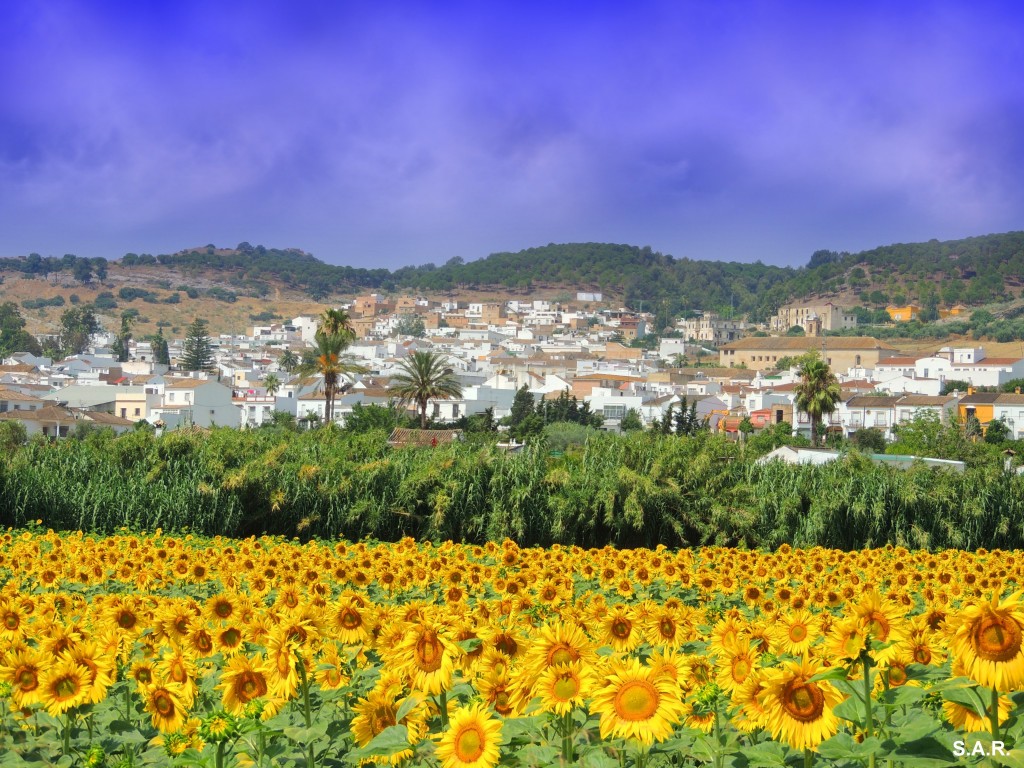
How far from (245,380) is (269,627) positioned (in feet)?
391

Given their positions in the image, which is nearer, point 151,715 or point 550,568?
point 151,715

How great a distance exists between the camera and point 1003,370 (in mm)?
110375

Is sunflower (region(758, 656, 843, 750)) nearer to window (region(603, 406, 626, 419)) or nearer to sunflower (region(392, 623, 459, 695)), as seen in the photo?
sunflower (region(392, 623, 459, 695))

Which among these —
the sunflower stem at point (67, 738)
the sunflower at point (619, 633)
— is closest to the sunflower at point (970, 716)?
the sunflower at point (619, 633)

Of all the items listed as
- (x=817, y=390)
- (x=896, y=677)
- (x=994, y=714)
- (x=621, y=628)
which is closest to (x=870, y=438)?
(x=817, y=390)

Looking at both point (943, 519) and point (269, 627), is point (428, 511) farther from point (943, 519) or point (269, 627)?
point (269, 627)

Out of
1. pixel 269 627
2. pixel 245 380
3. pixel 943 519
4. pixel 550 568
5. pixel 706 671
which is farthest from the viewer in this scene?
pixel 245 380

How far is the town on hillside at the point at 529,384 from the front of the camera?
81000mm

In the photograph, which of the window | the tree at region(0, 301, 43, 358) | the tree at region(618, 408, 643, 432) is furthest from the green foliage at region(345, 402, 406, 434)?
the tree at region(0, 301, 43, 358)

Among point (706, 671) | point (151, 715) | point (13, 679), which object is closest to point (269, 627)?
point (151, 715)

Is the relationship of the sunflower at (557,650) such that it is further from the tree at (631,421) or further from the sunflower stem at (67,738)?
the tree at (631,421)

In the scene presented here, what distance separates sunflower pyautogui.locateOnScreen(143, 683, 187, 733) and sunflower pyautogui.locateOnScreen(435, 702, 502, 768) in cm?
127

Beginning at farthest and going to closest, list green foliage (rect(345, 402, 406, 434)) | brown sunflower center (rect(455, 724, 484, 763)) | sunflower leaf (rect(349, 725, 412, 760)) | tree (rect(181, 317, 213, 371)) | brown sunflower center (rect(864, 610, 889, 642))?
1. tree (rect(181, 317, 213, 371))
2. green foliage (rect(345, 402, 406, 434))
3. brown sunflower center (rect(864, 610, 889, 642))
4. sunflower leaf (rect(349, 725, 412, 760))
5. brown sunflower center (rect(455, 724, 484, 763))

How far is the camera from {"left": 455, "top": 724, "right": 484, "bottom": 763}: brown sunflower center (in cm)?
323
